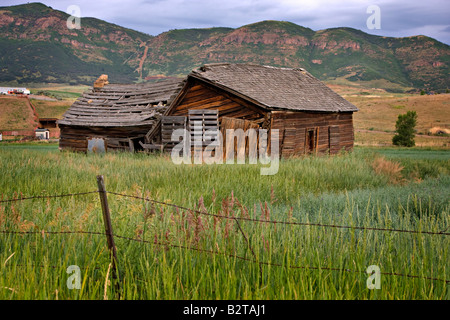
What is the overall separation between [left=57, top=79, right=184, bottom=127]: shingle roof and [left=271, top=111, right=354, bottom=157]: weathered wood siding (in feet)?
20.4

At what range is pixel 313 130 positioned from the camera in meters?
19.8

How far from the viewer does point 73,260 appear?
3592 mm

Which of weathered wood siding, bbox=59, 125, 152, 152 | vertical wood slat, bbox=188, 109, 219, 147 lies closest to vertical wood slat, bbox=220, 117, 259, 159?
vertical wood slat, bbox=188, 109, 219, 147

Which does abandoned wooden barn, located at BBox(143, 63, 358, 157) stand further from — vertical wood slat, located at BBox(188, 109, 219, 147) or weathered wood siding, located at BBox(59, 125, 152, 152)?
weathered wood siding, located at BBox(59, 125, 152, 152)

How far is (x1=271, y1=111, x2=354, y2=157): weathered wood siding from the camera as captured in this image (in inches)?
683

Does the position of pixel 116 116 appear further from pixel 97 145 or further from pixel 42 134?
pixel 42 134

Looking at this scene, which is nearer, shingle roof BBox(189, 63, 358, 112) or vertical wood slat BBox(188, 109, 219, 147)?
shingle roof BBox(189, 63, 358, 112)

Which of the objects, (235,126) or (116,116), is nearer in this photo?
(235,126)

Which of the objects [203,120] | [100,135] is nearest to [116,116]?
[100,135]

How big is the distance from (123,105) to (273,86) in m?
9.51

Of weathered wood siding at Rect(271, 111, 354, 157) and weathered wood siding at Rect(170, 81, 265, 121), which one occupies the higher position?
weathered wood siding at Rect(170, 81, 265, 121)

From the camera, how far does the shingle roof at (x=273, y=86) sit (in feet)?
56.2
